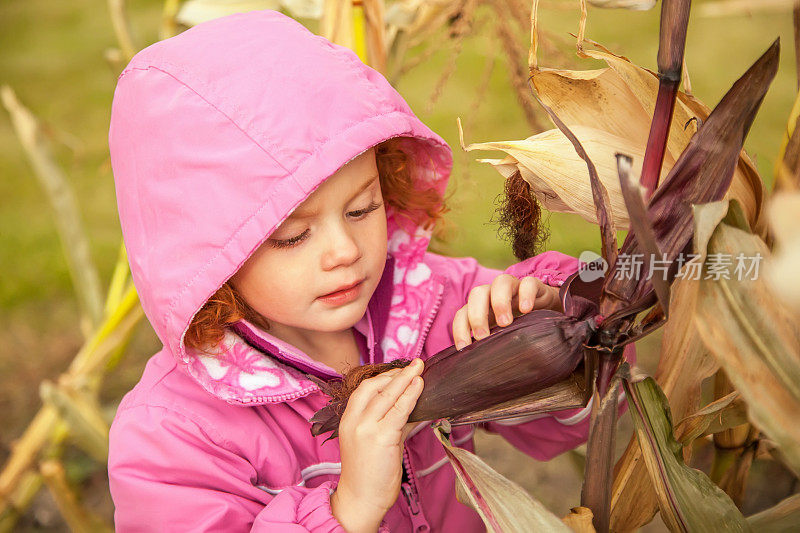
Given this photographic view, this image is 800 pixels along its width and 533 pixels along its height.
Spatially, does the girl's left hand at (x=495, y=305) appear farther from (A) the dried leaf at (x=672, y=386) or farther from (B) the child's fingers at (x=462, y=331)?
(A) the dried leaf at (x=672, y=386)

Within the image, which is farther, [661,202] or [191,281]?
[191,281]

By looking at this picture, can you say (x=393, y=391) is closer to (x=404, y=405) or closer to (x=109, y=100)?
(x=404, y=405)

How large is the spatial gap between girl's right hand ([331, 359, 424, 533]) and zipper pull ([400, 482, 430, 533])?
141mm

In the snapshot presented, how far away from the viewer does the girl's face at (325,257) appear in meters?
0.62

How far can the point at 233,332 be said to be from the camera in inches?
28.7

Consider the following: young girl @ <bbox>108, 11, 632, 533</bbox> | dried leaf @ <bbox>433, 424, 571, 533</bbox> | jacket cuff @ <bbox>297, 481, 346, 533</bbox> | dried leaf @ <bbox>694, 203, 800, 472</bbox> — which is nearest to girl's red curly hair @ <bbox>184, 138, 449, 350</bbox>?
young girl @ <bbox>108, 11, 632, 533</bbox>

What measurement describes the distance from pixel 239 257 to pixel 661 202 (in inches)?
13.0

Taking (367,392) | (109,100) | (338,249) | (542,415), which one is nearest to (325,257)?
(338,249)

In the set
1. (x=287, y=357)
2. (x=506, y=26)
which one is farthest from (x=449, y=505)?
(x=506, y=26)

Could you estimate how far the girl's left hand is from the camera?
0.59 metres

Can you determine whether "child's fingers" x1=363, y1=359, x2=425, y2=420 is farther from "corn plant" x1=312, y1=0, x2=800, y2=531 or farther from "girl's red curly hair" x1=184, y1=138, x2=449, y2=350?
"girl's red curly hair" x1=184, y1=138, x2=449, y2=350

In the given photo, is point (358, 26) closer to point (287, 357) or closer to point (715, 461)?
point (287, 357)

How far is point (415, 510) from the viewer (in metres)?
0.75

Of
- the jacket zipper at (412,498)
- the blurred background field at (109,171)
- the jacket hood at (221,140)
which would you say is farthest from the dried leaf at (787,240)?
the blurred background field at (109,171)
